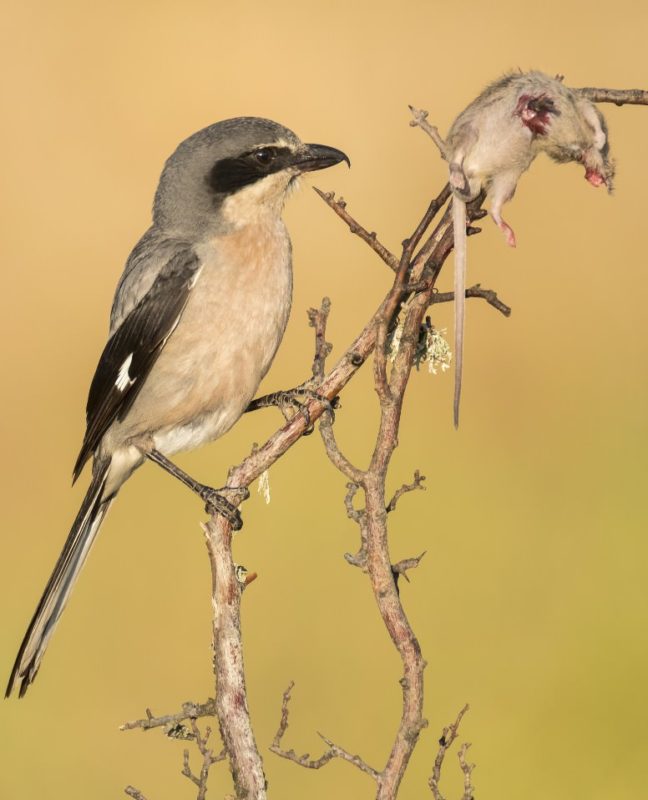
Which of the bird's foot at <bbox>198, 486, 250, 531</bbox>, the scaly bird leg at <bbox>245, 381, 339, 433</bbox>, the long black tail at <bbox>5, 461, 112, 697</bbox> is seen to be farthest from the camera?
the long black tail at <bbox>5, 461, 112, 697</bbox>

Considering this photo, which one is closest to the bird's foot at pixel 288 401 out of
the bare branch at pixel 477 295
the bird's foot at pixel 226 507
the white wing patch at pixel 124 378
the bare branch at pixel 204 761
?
the bird's foot at pixel 226 507

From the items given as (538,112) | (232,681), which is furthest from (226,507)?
(538,112)

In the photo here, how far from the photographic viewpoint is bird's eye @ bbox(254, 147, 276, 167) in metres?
3.73

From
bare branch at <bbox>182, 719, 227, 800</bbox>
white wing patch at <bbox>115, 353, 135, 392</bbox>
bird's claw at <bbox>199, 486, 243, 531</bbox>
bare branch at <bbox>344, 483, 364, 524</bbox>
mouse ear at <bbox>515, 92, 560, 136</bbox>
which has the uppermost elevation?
white wing patch at <bbox>115, 353, 135, 392</bbox>

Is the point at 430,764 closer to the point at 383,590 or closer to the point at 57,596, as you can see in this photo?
the point at 57,596

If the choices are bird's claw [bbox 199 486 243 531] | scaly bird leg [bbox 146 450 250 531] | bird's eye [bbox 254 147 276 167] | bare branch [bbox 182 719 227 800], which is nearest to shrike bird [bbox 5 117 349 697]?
bird's eye [bbox 254 147 276 167]

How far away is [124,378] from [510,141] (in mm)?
1766

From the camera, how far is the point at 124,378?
3824mm

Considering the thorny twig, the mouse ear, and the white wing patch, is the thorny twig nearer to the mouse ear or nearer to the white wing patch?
the mouse ear

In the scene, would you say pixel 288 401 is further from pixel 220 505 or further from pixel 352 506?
pixel 352 506

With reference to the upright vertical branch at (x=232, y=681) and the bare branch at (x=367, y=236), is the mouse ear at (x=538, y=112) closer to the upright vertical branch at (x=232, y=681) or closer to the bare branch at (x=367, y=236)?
the bare branch at (x=367, y=236)

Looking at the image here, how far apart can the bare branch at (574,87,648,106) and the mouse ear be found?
0.09 metres

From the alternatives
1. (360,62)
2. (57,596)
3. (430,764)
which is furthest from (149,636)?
(360,62)

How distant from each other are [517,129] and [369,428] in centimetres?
379
